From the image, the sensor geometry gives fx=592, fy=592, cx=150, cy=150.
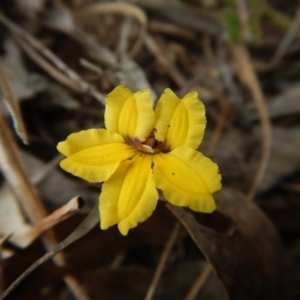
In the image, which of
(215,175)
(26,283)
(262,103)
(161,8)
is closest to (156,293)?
(26,283)

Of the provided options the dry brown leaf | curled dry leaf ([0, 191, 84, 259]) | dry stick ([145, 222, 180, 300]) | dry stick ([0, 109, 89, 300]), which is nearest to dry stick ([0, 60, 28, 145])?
dry stick ([0, 109, 89, 300])

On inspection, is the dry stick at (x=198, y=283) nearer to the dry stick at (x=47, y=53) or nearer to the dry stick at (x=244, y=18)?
the dry stick at (x=47, y=53)

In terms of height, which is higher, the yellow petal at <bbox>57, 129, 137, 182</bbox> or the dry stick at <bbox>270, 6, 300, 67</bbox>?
the yellow petal at <bbox>57, 129, 137, 182</bbox>

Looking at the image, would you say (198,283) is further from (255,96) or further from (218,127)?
(255,96)

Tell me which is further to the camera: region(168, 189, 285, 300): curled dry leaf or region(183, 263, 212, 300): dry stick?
region(183, 263, 212, 300): dry stick

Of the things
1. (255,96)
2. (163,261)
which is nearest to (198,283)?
(163,261)

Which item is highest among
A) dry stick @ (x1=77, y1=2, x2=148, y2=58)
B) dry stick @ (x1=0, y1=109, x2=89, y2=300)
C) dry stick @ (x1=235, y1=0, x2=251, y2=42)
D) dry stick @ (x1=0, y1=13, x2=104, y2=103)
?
dry stick @ (x1=235, y1=0, x2=251, y2=42)

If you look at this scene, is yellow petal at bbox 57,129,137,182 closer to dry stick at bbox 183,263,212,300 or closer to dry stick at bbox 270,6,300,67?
dry stick at bbox 183,263,212,300

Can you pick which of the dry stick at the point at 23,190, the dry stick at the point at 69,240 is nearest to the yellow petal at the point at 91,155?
the dry stick at the point at 69,240
